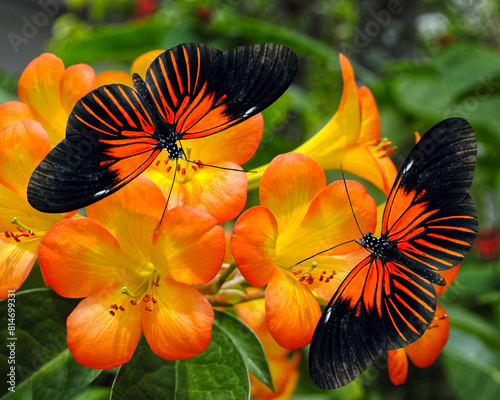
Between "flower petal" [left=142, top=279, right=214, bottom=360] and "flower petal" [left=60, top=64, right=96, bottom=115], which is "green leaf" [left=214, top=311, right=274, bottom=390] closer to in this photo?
"flower petal" [left=142, top=279, right=214, bottom=360]

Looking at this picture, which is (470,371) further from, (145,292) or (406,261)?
(145,292)

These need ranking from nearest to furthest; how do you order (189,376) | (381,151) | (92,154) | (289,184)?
1. (92,154)
2. (289,184)
3. (189,376)
4. (381,151)

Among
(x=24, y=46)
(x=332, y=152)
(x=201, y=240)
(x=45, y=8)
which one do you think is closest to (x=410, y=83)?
(x=332, y=152)

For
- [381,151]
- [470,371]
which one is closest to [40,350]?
[381,151]

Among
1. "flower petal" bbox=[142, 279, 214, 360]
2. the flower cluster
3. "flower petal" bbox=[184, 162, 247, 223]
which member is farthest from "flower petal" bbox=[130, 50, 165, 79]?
"flower petal" bbox=[142, 279, 214, 360]

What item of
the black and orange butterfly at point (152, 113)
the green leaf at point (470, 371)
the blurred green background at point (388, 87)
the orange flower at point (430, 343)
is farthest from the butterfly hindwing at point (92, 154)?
the green leaf at point (470, 371)
